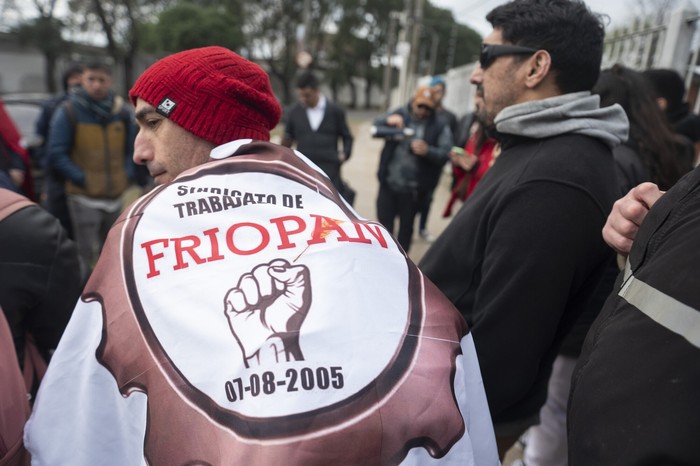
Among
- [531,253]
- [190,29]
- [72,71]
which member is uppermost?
[531,253]

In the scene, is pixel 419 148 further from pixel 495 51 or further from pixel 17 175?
pixel 17 175

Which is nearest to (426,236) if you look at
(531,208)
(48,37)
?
(531,208)

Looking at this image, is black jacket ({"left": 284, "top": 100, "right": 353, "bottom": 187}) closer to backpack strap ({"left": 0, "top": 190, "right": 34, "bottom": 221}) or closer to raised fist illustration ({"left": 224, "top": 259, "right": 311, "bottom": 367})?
backpack strap ({"left": 0, "top": 190, "right": 34, "bottom": 221})

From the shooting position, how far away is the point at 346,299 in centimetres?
91

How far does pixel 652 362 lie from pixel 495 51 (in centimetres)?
126

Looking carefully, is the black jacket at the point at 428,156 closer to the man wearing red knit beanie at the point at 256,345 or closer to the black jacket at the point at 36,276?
the black jacket at the point at 36,276

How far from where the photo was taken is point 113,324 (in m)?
0.96

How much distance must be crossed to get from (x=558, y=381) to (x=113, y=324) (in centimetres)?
196

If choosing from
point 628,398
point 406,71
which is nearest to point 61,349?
point 628,398

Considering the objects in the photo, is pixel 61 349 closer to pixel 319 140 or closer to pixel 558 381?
pixel 558 381

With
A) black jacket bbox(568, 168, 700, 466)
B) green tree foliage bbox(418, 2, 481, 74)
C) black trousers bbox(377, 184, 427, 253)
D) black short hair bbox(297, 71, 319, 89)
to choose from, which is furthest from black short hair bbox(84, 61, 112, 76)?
green tree foliage bbox(418, 2, 481, 74)

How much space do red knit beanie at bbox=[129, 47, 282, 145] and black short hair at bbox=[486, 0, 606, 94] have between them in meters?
0.89

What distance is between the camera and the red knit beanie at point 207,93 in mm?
1487

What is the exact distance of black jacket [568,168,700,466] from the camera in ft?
2.30
